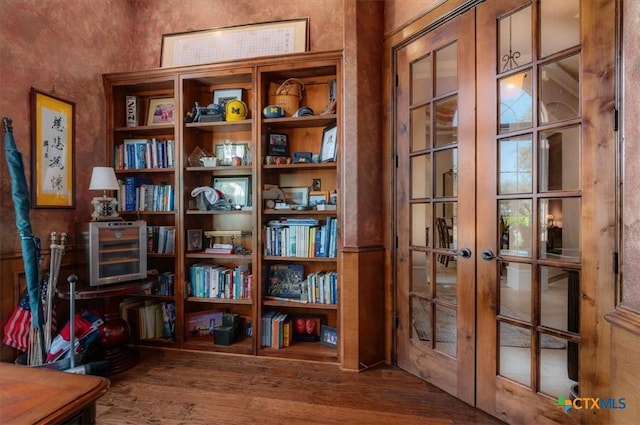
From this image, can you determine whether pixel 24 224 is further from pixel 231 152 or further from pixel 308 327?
pixel 308 327

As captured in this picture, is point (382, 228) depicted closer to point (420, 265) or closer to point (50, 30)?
point (420, 265)

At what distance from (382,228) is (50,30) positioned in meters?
3.06

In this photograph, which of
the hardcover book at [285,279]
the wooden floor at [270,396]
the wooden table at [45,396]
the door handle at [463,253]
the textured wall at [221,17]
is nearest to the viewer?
the wooden table at [45,396]

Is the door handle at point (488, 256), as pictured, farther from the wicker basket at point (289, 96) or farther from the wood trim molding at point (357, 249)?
the wicker basket at point (289, 96)

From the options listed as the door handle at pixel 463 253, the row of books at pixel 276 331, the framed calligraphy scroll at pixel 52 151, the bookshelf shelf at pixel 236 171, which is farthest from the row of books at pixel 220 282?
the door handle at pixel 463 253

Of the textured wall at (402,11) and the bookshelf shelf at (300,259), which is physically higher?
the textured wall at (402,11)

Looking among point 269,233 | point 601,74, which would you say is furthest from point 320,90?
point 601,74

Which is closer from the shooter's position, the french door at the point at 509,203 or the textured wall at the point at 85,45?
the french door at the point at 509,203

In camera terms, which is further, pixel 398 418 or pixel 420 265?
pixel 420 265

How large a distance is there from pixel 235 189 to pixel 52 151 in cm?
143

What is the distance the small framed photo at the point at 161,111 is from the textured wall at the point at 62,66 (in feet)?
1.35

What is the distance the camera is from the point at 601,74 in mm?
1481

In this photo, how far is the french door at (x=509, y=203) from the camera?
1532 millimetres

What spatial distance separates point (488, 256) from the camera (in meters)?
1.93
